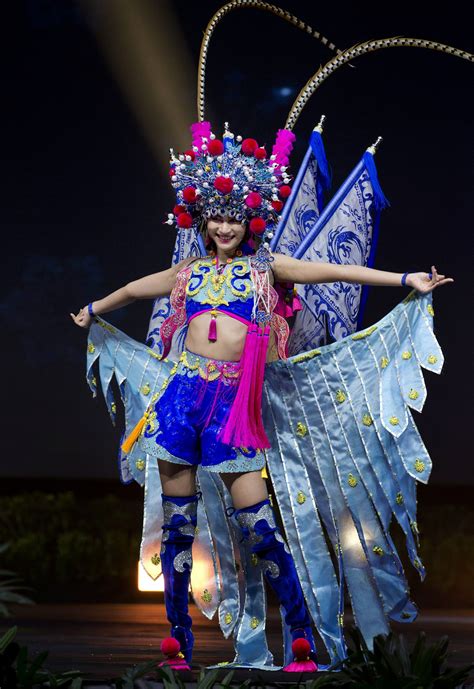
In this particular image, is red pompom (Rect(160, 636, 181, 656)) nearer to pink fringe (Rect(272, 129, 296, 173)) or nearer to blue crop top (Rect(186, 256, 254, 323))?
blue crop top (Rect(186, 256, 254, 323))

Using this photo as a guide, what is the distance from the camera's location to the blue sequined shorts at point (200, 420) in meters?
Result: 3.20

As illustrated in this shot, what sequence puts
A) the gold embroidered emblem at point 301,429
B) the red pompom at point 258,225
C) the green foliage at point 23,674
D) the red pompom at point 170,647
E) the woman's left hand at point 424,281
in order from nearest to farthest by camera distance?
the green foliage at point 23,674, the red pompom at point 170,647, the woman's left hand at point 424,281, the red pompom at point 258,225, the gold embroidered emblem at point 301,429

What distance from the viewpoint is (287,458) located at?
139 inches

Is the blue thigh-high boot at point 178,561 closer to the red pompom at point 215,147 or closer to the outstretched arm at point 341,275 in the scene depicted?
the outstretched arm at point 341,275

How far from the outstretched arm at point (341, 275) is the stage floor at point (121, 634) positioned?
3.73 feet

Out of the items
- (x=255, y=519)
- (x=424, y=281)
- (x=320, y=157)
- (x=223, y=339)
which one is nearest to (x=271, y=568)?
(x=255, y=519)

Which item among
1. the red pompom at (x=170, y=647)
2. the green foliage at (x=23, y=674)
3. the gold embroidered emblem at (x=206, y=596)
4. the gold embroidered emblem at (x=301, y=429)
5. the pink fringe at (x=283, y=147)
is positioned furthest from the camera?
the gold embroidered emblem at (x=206, y=596)

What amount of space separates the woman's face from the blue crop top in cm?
5

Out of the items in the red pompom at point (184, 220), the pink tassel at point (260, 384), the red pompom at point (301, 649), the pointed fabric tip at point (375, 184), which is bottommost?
the red pompom at point (301, 649)

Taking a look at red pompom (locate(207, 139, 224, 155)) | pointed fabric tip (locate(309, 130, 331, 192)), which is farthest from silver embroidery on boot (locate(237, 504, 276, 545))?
pointed fabric tip (locate(309, 130, 331, 192))

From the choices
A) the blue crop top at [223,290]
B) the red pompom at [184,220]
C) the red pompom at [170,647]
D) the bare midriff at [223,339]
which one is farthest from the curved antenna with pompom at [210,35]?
the red pompom at [170,647]

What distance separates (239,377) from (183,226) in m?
0.49

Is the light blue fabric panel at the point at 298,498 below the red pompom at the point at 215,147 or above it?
below

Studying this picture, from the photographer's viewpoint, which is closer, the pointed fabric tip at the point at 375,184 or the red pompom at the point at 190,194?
the red pompom at the point at 190,194
